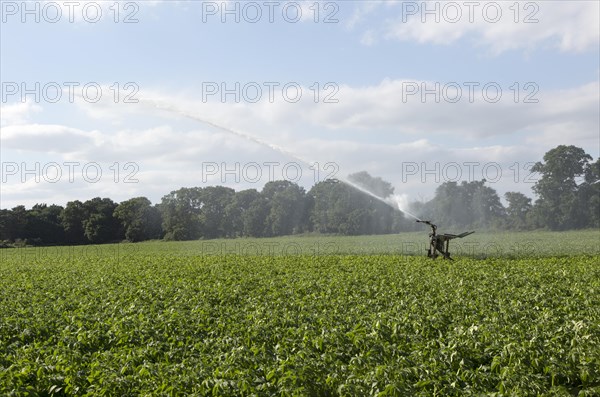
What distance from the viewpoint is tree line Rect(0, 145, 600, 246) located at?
3364 inches

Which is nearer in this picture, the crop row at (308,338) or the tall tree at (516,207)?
the crop row at (308,338)

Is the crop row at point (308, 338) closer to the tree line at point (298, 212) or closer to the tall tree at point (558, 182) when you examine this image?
the tree line at point (298, 212)

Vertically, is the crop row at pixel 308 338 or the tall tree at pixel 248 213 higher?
the tall tree at pixel 248 213

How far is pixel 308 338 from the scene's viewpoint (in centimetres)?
1085

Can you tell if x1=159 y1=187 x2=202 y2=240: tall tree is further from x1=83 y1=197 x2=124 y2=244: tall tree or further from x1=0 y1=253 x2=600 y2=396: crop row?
x1=0 y1=253 x2=600 y2=396: crop row

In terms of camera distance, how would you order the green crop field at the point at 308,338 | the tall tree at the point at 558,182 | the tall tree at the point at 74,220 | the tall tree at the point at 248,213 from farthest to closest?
1. the tall tree at the point at 248,213
2. the tall tree at the point at 74,220
3. the tall tree at the point at 558,182
4. the green crop field at the point at 308,338

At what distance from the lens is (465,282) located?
754 inches

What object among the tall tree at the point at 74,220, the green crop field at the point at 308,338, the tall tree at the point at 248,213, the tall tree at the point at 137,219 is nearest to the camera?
the green crop field at the point at 308,338

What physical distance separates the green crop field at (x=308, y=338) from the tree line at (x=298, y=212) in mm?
52582

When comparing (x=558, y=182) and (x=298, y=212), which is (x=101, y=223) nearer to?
(x=298, y=212)

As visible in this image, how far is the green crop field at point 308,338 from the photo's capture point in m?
8.62

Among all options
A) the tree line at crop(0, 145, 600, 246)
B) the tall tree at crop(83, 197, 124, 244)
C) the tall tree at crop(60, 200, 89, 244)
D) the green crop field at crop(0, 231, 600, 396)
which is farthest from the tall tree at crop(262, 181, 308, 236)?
the green crop field at crop(0, 231, 600, 396)

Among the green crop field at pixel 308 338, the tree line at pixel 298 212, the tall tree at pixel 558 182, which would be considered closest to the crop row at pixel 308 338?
the green crop field at pixel 308 338

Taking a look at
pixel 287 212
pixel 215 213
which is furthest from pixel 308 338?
pixel 215 213
